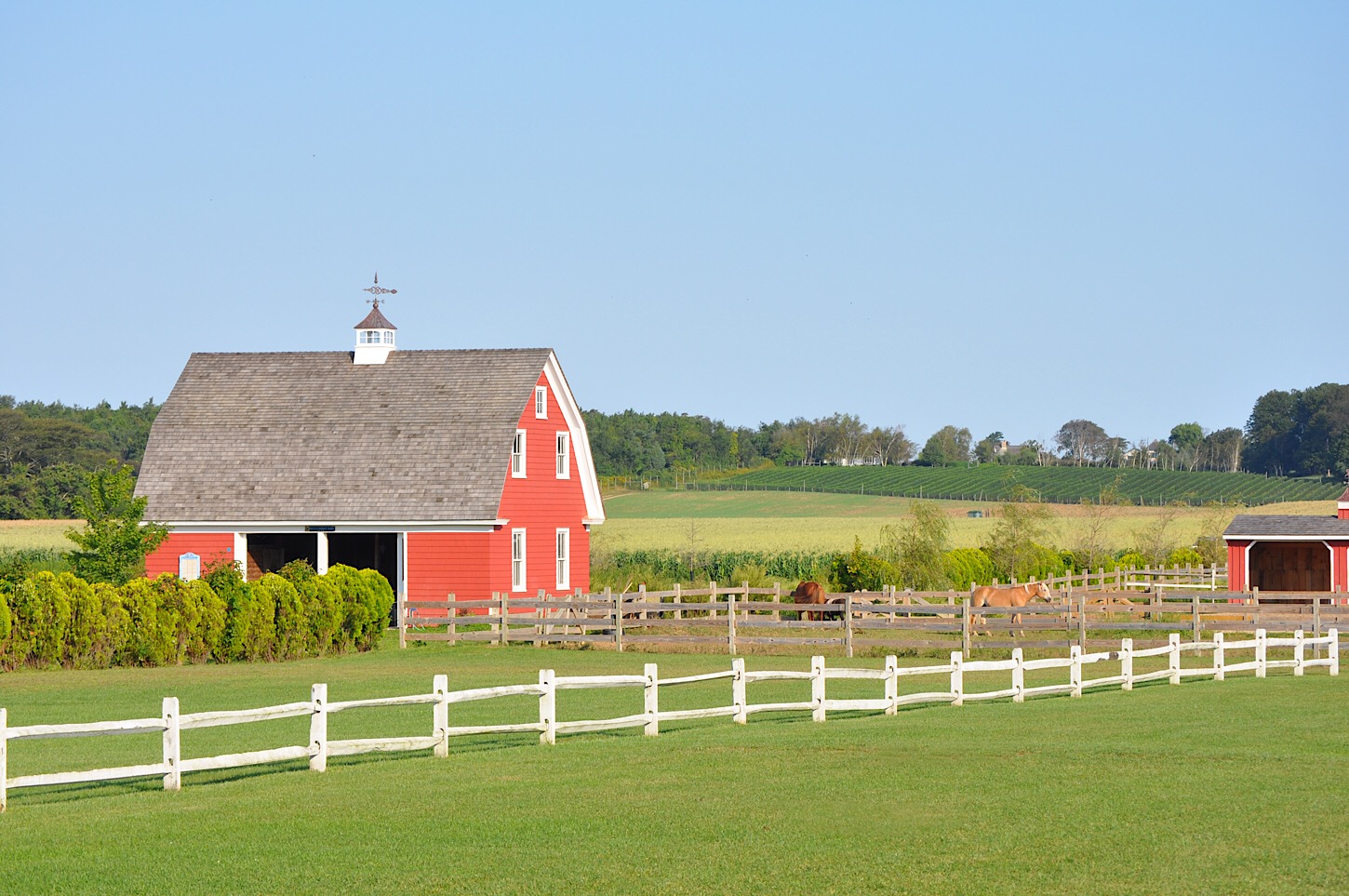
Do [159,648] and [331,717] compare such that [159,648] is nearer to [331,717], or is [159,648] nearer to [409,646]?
[409,646]

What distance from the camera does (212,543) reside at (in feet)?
136

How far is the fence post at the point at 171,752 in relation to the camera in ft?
44.1

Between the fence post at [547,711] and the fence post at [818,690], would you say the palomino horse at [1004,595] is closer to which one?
the fence post at [818,690]

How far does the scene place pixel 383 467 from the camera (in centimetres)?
4112

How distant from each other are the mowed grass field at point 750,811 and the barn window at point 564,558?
23.6m

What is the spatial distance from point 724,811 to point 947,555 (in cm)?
3778

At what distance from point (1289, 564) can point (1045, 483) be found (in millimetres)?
85360

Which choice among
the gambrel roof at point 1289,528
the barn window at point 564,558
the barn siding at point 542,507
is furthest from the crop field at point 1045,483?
the barn window at point 564,558

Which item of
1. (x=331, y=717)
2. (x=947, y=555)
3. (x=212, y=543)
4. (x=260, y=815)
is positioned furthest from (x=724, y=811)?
(x=947, y=555)

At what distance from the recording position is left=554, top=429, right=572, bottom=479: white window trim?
4441cm

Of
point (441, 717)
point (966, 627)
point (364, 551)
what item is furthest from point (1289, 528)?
point (441, 717)

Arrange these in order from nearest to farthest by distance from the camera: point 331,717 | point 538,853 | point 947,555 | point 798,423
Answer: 1. point 538,853
2. point 331,717
3. point 947,555
4. point 798,423

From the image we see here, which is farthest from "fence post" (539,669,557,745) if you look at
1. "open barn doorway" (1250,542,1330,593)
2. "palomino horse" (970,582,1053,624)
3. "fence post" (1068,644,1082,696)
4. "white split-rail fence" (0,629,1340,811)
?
"open barn doorway" (1250,542,1330,593)

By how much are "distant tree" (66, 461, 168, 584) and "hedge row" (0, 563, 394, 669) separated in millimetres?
6926
